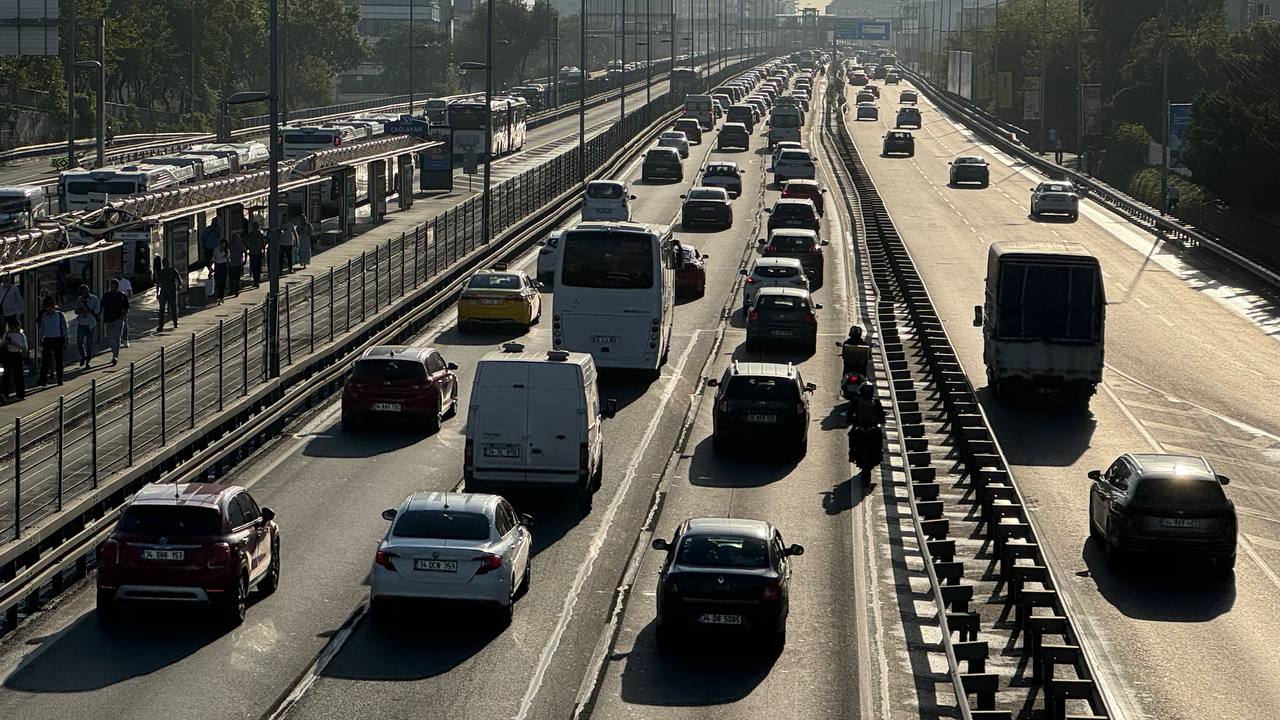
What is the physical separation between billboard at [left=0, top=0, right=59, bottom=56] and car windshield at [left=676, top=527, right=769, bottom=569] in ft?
188

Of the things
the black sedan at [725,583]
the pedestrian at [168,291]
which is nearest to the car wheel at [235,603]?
the black sedan at [725,583]

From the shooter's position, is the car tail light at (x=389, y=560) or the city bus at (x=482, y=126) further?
the city bus at (x=482, y=126)

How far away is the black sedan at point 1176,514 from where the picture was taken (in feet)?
84.1

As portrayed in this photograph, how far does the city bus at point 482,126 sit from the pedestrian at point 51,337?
194ft

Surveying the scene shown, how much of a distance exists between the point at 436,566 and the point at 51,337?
1766 cm

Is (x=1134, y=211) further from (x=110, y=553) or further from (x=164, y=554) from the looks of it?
(x=110, y=553)

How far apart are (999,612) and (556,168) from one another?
57848 millimetres

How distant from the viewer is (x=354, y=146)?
7006 centimetres

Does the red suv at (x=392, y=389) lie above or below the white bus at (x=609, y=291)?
below

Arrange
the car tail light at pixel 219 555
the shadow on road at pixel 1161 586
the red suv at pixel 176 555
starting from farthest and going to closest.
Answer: the shadow on road at pixel 1161 586 → the car tail light at pixel 219 555 → the red suv at pixel 176 555

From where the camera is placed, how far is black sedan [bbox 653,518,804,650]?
2123 cm

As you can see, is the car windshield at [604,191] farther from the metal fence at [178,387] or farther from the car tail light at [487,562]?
the car tail light at [487,562]

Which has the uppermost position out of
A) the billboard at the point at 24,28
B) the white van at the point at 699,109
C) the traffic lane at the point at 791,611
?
the billboard at the point at 24,28

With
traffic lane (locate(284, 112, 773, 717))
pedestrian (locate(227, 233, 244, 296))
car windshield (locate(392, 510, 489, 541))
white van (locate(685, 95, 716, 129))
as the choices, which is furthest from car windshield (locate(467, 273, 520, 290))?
white van (locate(685, 95, 716, 129))
